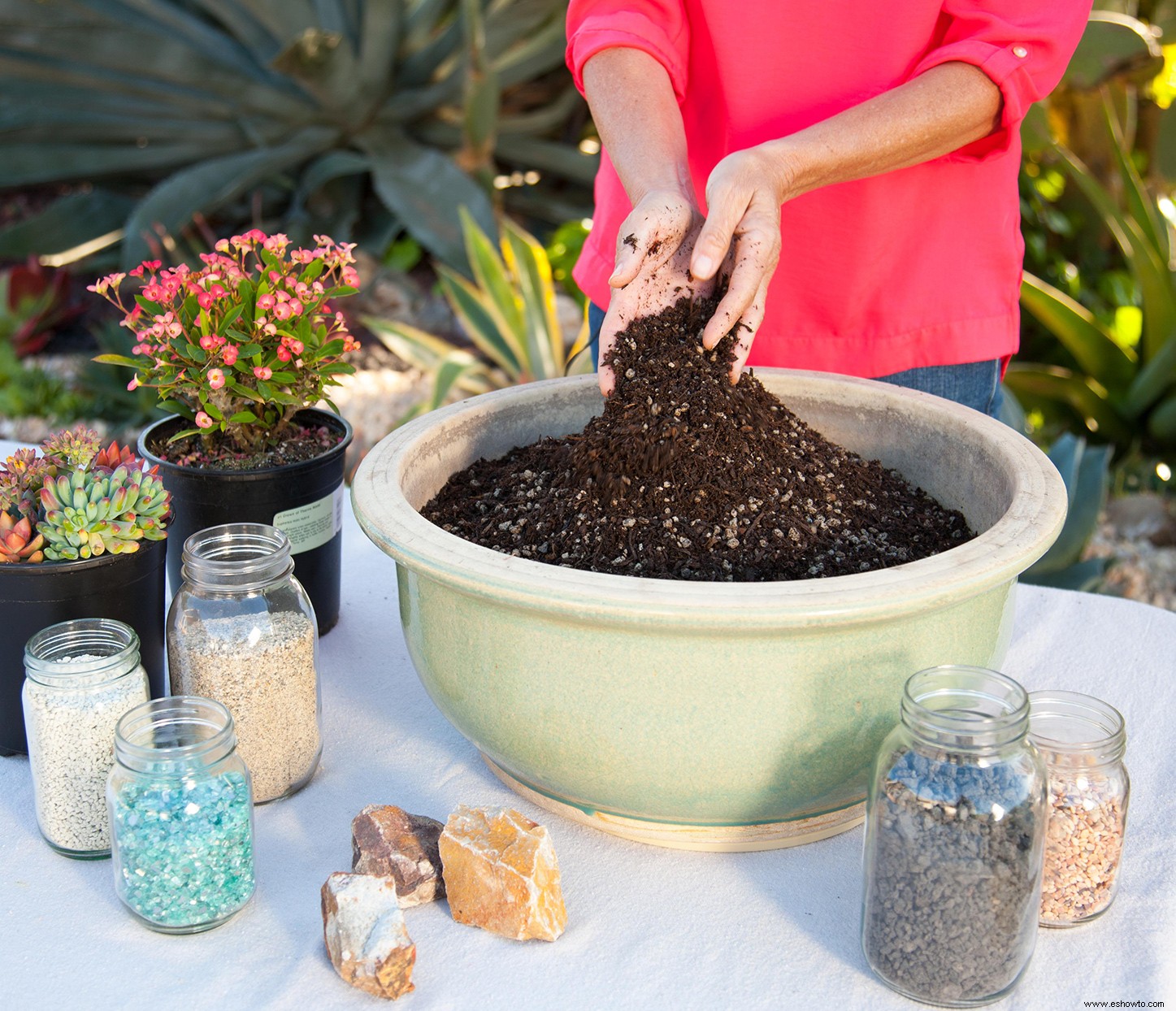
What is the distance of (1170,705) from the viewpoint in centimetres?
122

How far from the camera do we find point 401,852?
3.02ft

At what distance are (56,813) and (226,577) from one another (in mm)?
233

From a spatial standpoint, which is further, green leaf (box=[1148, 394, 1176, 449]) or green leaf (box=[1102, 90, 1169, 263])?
green leaf (box=[1148, 394, 1176, 449])

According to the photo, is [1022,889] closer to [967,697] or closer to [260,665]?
[967,697]

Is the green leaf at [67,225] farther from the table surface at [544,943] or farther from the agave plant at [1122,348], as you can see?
the table surface at [544,943]

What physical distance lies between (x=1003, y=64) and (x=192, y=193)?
9.43ft

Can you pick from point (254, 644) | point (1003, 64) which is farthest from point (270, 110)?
point (254, 644)

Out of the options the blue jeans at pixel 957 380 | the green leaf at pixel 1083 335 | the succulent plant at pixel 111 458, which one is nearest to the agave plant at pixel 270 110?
the green leaf at pixel 1083 335

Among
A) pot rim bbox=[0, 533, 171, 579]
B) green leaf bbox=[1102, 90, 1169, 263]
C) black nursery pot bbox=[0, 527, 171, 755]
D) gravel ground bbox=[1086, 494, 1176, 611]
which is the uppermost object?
pot rim bbox=[0, 533, 171, 579]

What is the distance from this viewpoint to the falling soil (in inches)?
39.2

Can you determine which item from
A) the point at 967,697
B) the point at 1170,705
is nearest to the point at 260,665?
the point at 967,697

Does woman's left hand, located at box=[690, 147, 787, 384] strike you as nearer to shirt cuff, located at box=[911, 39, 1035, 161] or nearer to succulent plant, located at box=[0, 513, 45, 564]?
shirt cuff, located at box=[911, 39, 1035, 161]

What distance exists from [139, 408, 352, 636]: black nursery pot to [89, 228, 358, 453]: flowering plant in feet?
0.19

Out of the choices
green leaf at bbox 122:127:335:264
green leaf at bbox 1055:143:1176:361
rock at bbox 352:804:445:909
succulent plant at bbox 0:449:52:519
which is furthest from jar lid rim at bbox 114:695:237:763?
green leaf at bbox 122:127:335:264
